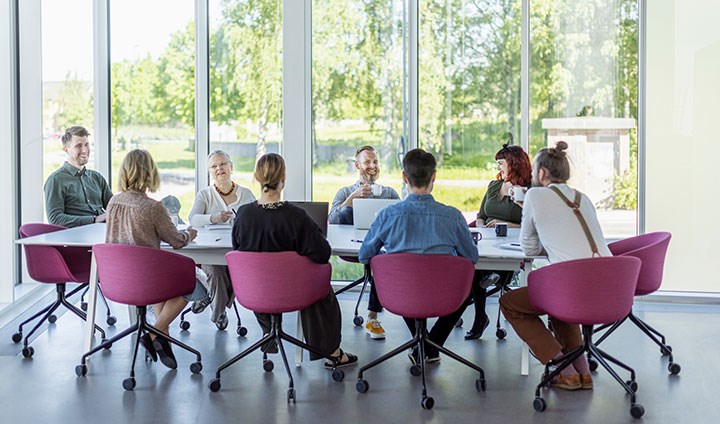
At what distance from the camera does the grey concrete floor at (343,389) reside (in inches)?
181

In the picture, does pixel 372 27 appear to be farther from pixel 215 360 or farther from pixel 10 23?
pixel 215 360

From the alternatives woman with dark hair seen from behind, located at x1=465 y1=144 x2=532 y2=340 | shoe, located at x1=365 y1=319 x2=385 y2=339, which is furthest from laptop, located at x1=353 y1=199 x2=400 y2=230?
woman with dark hair seen from behind, located at x1=465 y1=144 x2=532 y2=340

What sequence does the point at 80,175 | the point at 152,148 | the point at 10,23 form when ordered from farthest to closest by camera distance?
the point at 152,148
the point at 10,23
the point at 80,175

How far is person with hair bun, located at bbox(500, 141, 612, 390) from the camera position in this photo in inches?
192

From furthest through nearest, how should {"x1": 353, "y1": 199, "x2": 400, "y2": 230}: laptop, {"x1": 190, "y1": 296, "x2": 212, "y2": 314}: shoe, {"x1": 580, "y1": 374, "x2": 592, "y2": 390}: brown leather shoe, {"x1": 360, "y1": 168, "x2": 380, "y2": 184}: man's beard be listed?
{"x1": 360, "y1": 168, "x2": 380, "y2": 184}: man's beard < {"x1": 353, "y1": 199, "x2": 400, "y2": 230}: laptop < {"x1": 190, "y1": 296, "x2": 212, "y2": 314}: shoe < {"x1": 580, "y1": 374, "x2": 592, "y2": 390}: brown leather shoe

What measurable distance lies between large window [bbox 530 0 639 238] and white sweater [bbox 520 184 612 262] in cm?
305

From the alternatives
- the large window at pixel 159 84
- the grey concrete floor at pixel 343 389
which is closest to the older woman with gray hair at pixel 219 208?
the grey concrete floor at pixel 343 389

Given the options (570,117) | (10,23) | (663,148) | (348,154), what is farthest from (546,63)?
(10,23)

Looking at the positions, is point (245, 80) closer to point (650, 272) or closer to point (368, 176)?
point (368, 176)

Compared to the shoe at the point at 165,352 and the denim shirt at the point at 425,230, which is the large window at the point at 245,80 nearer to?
the shoe at the point at 165,352

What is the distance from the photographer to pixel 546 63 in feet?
26.2

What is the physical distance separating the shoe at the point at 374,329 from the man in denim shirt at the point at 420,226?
53.0 inches

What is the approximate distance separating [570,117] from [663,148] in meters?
0.85

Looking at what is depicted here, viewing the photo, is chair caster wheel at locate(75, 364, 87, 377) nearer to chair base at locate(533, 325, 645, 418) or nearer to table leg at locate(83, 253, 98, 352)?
table leg at locate(83, 253, 98, 352)
